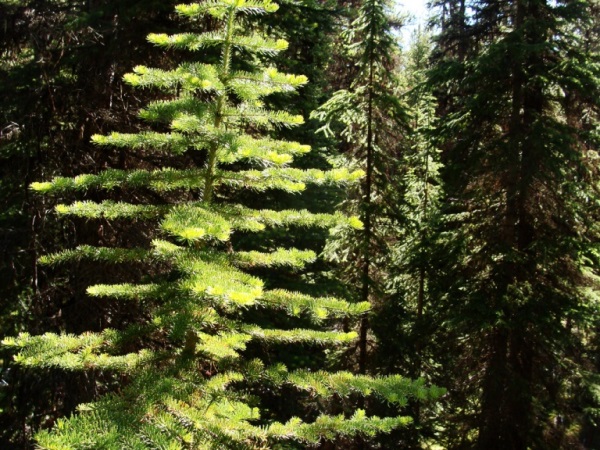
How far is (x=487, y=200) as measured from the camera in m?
9.43

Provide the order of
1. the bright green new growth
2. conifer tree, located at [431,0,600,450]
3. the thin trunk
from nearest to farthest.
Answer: the bright green new growth, conifer tree, located at [431,0,600,450], the thin trunk

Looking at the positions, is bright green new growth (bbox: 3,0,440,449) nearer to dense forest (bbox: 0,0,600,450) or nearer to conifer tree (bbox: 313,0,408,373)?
dense forest (bbox: 0,0,600,450)

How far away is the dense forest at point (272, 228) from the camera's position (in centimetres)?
271

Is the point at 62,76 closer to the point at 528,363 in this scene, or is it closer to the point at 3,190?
the point at 3,190

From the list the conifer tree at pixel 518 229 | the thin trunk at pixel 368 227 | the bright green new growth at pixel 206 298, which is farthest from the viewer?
the thin trunk at pixel 368 227

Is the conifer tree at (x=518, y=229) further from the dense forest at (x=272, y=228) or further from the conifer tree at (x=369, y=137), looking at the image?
the conifer tree at (x=369, y=137)

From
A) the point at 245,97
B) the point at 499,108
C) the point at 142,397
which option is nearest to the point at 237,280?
the point at 142,397

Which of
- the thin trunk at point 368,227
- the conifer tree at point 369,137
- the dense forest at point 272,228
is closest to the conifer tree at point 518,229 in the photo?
the dense forest at point 272,228

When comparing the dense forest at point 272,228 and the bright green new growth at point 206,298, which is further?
the dense forest at point 272,228

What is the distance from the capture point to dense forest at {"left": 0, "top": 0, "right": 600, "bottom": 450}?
2.71 m

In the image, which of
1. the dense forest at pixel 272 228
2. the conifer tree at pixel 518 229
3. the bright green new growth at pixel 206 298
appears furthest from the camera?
the conifer tree at pixel 518 229

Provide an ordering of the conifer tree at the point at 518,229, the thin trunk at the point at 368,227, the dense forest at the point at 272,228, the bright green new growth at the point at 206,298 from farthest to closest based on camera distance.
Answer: the thin trunk at the point at 368,227, the conifer tree at the point at 518,229, the dense forest at the point at 272,228, the bright green new growth at the point at 206,298

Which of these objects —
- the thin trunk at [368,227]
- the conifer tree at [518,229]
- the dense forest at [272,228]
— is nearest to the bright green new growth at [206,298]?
the dense forest at [272,228]

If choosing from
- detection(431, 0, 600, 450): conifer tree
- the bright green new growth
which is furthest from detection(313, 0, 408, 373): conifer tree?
the bright green new growth
